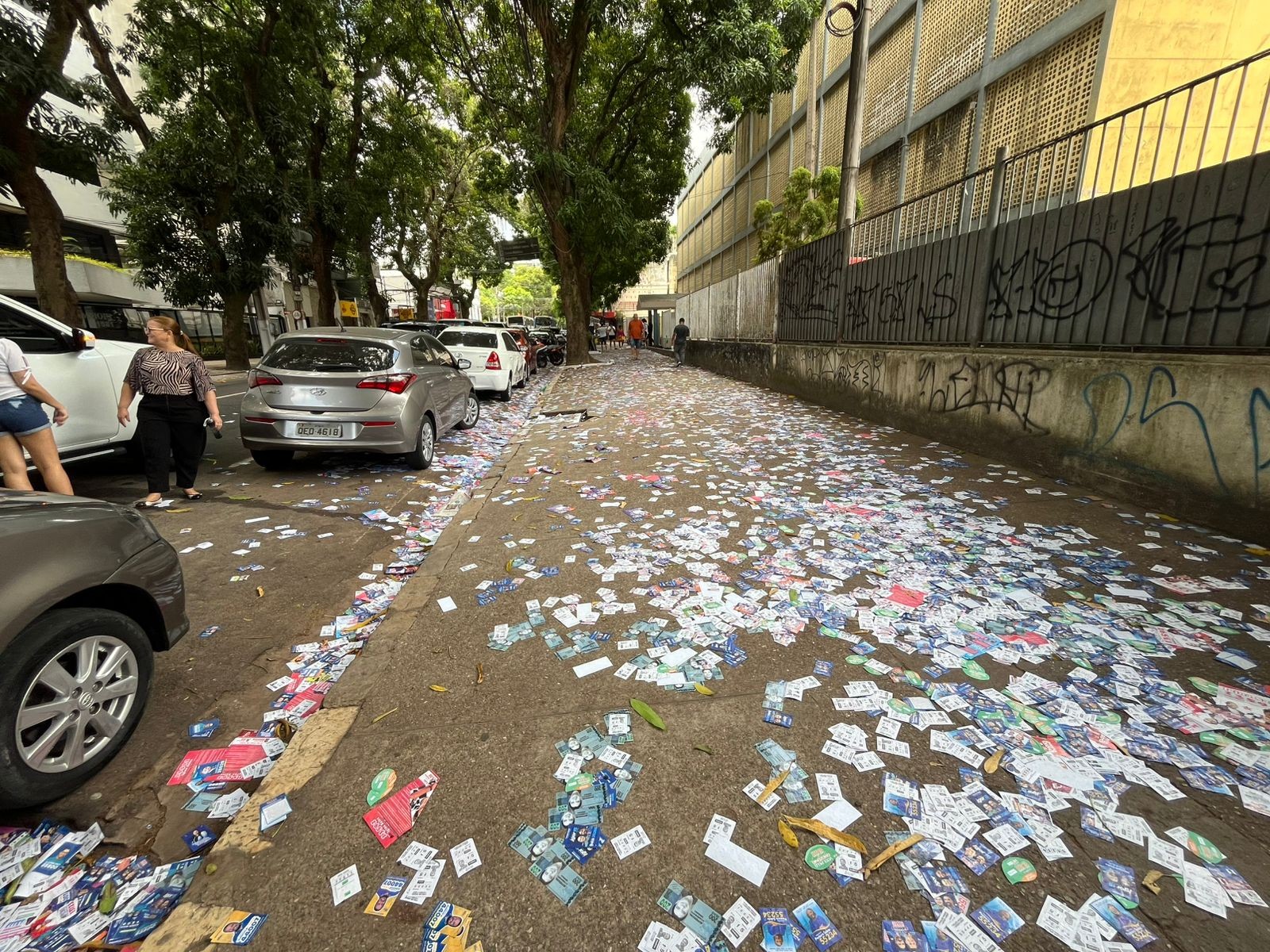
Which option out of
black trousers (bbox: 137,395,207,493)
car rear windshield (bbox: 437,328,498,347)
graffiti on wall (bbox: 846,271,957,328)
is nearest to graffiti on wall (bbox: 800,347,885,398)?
graffiti on wall (bbox: 846,271,957,328)

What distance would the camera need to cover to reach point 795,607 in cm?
326

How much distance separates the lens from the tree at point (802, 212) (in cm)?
1337

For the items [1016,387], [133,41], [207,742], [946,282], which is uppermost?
[133,41]

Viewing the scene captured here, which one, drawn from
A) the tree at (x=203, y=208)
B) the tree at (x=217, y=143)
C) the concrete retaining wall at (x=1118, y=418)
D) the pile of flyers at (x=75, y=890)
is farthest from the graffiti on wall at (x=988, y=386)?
the tree at (x=203, y=208)

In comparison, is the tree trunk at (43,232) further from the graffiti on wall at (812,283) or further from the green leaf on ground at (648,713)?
the graffiti on wall at (812,283)

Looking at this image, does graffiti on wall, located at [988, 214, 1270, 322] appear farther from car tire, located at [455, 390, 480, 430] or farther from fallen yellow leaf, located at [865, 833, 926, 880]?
car tire, located at [455, 390, 480, 430]

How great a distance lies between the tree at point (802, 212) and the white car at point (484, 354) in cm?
731

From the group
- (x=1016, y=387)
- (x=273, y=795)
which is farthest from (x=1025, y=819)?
(x=1016, y=387)

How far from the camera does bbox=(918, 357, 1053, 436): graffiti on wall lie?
581cm

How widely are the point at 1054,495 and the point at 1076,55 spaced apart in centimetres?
874

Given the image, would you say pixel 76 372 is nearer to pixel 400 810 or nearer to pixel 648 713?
pixel 400 810

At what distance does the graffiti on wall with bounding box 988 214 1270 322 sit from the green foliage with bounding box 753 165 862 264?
7567mm

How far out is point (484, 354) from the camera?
12.6 m

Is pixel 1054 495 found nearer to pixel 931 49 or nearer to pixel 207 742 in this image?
pixel 207 742
